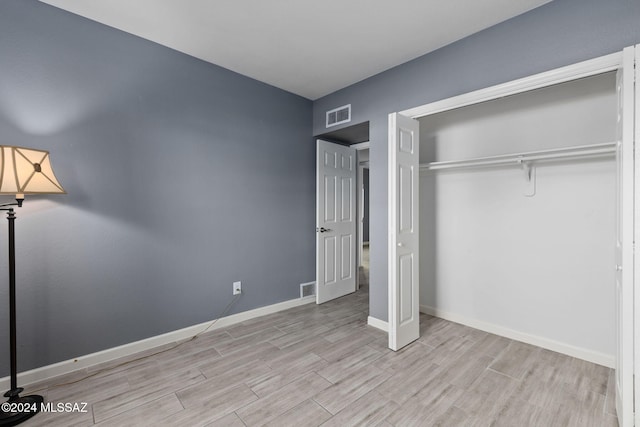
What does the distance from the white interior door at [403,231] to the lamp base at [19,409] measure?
8.36 feet

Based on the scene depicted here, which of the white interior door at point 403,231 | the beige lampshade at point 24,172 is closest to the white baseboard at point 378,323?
the white interior door at point 403,231

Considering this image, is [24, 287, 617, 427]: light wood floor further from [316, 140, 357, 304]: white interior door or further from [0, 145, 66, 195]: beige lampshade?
[0, 145, 66, 195]: beige lampshade

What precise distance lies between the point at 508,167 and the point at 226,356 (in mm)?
3189

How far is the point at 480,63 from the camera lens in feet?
7.70

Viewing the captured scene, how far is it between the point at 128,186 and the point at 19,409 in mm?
1609

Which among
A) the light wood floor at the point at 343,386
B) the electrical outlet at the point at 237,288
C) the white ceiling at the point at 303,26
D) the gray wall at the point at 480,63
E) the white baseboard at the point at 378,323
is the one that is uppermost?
the white ceiling at the point at 303,26

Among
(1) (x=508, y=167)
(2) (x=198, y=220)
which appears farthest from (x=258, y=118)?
(1) (x=508, y=167)

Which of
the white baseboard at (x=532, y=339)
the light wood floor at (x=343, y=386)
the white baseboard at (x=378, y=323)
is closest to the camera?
the light wood floor at (x=343, y=386)

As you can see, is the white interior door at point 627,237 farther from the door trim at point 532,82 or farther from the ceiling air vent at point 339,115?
the ceiling air vent at point 339,115

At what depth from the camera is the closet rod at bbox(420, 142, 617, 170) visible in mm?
2174

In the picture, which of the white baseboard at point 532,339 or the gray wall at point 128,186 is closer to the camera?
the gray wall at point 128,186

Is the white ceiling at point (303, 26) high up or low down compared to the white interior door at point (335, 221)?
up

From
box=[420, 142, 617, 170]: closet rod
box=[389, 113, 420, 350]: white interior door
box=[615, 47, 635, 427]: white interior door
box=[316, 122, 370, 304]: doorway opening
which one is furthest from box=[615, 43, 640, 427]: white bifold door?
box=[316, 122, 370, 304]: doorway opening

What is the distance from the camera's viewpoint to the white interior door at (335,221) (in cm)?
383
